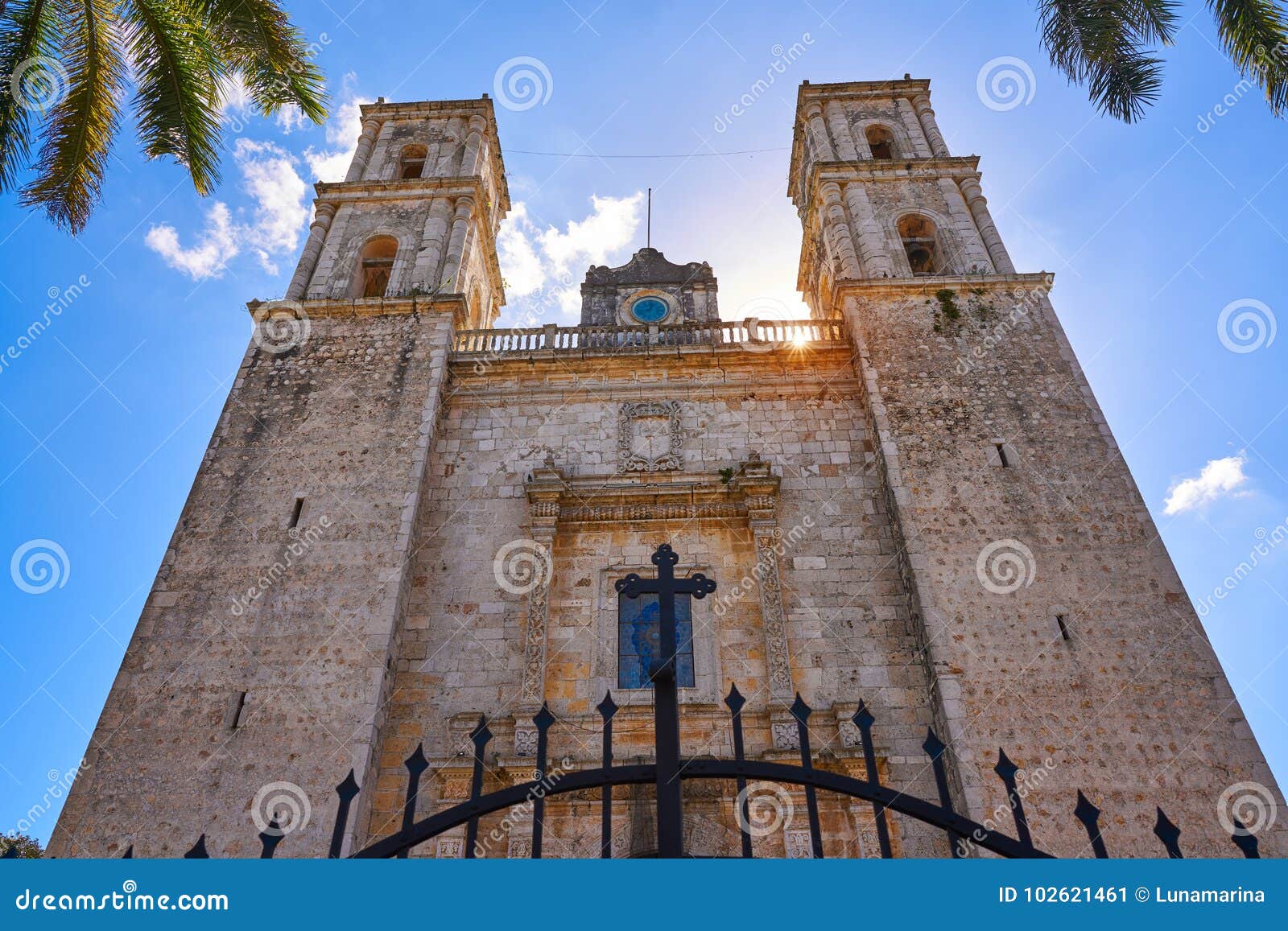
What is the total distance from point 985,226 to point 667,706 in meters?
14.7

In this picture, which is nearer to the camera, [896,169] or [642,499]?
[642,499]

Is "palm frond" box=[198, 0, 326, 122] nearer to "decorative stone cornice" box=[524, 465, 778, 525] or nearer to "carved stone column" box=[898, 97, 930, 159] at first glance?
"decorative stone cornice" box=[524, 465, 778, 525]

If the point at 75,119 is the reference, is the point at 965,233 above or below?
above

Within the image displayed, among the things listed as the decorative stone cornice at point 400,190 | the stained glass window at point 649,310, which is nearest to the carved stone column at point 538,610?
the stained glass window at point 649,310

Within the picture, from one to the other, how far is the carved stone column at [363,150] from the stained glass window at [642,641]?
11.5m

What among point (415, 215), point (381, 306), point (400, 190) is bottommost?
point (381, 306)

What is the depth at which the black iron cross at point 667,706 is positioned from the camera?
3.46 metres

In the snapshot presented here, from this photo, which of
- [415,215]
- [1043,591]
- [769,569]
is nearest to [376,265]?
[415,215]

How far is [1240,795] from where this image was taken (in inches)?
360

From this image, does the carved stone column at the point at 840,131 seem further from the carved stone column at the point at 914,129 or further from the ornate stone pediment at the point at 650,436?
the ornate stone pediment at the point at 650,436

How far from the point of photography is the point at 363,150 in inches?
748

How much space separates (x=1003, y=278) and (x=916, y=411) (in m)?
3.51

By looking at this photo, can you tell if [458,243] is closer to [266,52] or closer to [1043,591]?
[266,52]

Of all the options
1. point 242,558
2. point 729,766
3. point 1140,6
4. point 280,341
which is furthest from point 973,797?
point 280,341
